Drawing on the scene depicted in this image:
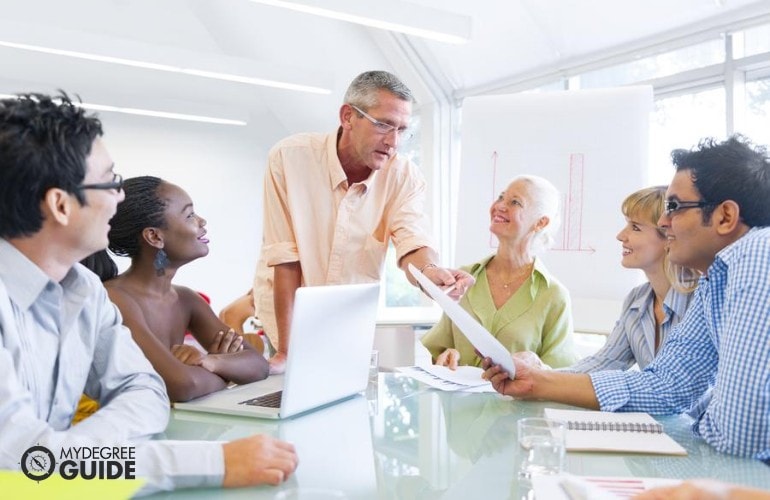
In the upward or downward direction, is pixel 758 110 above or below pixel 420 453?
above

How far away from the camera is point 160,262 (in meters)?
1.69

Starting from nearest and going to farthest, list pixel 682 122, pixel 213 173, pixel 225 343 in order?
pixel 225 343
pixel 682 122
pixel 213 173

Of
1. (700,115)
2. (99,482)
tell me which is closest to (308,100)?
(700,115)

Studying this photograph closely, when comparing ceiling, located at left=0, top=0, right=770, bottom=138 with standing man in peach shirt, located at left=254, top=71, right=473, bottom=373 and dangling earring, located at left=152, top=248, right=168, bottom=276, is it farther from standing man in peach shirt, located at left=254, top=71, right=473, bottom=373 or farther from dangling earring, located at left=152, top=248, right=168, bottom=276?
dangling earring, located at left=152, top=248, right=168, bottom=276

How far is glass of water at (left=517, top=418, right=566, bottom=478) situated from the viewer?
3.57ft

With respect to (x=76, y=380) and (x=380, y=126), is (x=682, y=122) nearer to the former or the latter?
(x=380, y=126)

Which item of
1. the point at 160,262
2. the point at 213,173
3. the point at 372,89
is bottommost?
the point at 160,262

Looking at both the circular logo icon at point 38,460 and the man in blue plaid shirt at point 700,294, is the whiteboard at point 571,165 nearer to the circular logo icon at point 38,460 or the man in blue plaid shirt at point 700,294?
the man in blue plaid shirt at point 700,294

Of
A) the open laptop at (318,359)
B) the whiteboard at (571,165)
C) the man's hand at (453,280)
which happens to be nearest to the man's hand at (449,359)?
the man's hand at (453,280)

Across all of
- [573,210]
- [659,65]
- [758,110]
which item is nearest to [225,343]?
[573,210]

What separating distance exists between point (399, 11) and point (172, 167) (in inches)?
164

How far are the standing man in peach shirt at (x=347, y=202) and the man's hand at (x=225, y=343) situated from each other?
1.25 feet

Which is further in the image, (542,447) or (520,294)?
(520,294)

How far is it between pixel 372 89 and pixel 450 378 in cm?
99
